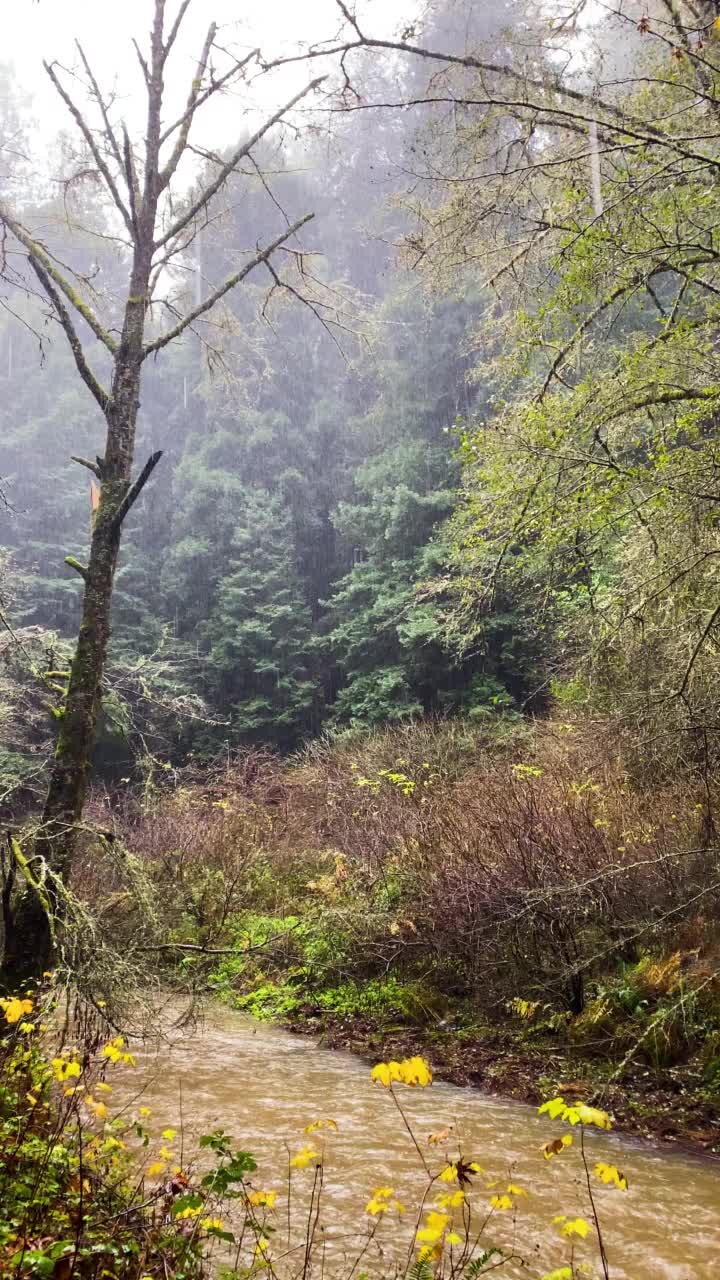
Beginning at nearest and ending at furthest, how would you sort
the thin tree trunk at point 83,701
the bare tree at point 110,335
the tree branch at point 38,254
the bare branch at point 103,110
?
1. the thin tree trunk at point 83,701
2. the bare tree at point 110,335
3. the bare branch at point 103,110
4. the tree branch at point 38,254

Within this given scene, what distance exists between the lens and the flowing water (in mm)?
3645

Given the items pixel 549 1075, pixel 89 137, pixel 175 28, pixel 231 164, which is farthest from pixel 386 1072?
pixel 175 28

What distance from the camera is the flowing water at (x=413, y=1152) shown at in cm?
364

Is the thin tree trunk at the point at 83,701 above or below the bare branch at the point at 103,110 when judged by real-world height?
below

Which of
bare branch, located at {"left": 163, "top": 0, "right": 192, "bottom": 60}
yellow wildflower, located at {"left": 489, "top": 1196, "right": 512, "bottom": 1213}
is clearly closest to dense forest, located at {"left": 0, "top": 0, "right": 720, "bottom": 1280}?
bare branch, located at {"left": 163, "top": 0, "right": 192, "bottom": 60}

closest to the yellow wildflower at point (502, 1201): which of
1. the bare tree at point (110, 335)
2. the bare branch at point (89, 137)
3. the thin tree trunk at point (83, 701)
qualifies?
the thin tree trunk at point (83, 701)

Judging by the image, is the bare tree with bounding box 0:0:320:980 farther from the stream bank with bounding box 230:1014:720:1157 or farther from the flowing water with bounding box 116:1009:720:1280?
the stream bank with bounding box 230:1014:720:1157

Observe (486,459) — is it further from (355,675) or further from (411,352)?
(411,352)

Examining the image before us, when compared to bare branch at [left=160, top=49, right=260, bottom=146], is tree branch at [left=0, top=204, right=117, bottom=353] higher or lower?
lower

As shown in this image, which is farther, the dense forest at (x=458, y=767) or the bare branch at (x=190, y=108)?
the bare branch at (x=190, y=108)

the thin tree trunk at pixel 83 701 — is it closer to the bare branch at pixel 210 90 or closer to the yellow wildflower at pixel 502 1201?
the bare branch at pixel 210 90

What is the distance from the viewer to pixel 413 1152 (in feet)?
15.4

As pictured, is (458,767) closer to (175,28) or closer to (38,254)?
(38,254)

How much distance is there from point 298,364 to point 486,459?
24.7 meters
